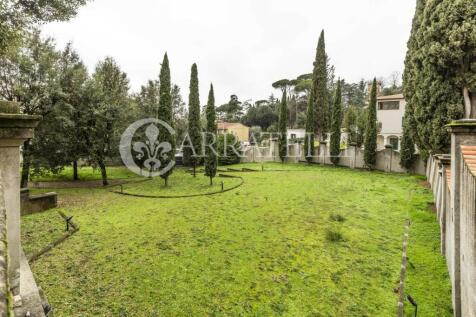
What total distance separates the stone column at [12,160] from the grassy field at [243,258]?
8.41 ft

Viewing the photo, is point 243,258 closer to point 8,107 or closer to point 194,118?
point 8,107

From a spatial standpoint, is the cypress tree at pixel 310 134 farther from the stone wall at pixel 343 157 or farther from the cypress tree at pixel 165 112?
the cypress tree at pixel 165 112

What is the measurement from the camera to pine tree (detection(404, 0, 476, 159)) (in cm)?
1088

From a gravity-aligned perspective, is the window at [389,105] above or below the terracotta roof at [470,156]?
above

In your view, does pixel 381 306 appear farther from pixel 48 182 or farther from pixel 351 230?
pixel 48 182

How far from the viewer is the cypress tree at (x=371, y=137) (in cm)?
2016

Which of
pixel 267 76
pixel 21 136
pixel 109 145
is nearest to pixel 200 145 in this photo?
pixel 109 145

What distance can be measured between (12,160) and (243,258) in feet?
18.0

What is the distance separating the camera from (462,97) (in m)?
11.9

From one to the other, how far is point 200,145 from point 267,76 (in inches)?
1715

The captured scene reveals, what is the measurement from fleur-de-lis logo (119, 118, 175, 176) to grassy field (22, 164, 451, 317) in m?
5.23

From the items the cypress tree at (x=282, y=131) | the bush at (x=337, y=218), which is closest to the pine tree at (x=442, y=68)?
the bush at (x=337, y=218)

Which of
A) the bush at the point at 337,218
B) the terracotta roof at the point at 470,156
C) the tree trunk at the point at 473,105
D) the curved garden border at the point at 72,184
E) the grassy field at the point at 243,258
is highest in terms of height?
the tree trunk at the point at 473,105

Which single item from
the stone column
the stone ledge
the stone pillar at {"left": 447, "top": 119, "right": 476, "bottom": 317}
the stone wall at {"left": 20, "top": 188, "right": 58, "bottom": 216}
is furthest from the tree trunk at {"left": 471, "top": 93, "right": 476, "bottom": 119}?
the stone wall at {"left": 20, "top": 188, "right": 58, "bottom": 216}
